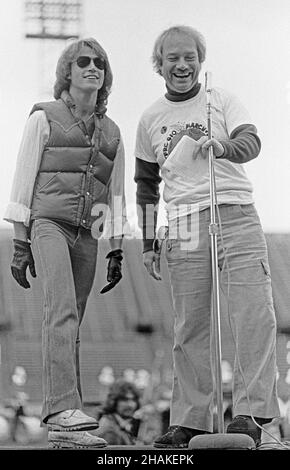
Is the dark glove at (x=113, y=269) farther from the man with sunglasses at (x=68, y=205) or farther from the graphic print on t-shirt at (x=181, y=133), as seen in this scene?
the graphic print on t-shirt at (x=181, y=133)

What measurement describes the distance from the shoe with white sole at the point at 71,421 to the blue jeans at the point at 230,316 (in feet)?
0.98

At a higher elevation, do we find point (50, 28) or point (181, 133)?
point (50, 28)

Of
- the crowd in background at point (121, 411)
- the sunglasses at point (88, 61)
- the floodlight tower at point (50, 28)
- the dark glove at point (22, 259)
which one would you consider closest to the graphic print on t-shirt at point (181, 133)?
the sunglasses at point (88, 61)

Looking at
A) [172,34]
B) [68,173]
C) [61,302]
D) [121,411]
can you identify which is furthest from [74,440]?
[172,34]

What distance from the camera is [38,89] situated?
386 cm

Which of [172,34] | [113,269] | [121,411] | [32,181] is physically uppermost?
[172,34]

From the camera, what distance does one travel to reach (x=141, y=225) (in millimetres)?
3820

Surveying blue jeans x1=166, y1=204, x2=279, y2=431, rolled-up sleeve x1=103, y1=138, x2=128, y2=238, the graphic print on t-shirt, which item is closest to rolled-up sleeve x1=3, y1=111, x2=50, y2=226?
rolled-up sleeve x1=103, y1=138, x2=128, y2=238

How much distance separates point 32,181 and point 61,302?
44cm

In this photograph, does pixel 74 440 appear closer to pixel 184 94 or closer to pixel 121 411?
pixel 121 411

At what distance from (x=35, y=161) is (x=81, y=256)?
0.36 meters

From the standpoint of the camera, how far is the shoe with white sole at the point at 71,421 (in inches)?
137

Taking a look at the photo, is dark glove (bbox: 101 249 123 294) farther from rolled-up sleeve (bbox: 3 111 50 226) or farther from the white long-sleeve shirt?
rolled-up sleeve (bbox: 3 111 50 226)

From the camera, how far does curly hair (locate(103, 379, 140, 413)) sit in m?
3.71
